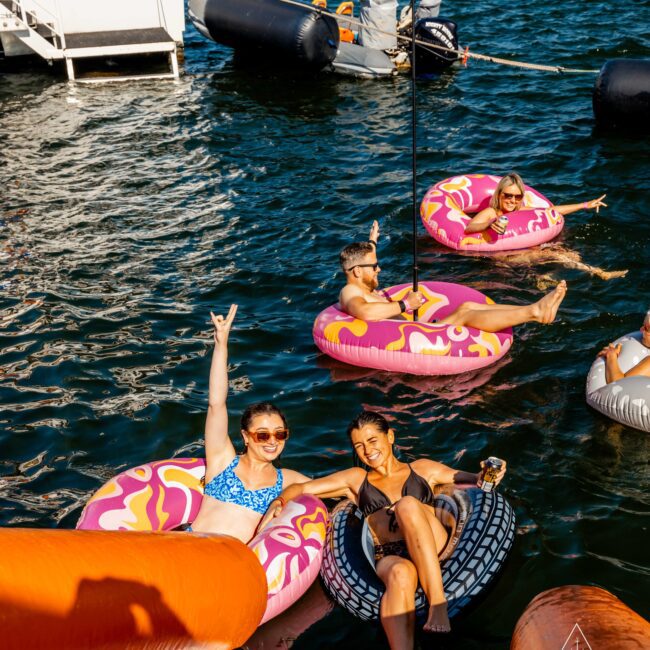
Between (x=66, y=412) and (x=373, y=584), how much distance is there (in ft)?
11.8

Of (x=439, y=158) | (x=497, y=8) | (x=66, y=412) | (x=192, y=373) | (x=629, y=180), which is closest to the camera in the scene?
(x=66, y=412)

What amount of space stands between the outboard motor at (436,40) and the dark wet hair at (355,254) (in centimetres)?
834

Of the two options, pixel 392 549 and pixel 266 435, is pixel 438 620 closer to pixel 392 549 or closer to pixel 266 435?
pixel 392 549

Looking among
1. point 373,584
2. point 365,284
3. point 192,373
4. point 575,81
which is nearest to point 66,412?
point 192,373

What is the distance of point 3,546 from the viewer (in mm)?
4004

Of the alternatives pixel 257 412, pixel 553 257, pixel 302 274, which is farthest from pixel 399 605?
pixel 553 257

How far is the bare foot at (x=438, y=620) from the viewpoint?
5199 millimetres

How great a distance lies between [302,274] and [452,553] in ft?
17.2

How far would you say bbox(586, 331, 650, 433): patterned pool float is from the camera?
22.9 feet

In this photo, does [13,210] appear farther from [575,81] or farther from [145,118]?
[575,81]

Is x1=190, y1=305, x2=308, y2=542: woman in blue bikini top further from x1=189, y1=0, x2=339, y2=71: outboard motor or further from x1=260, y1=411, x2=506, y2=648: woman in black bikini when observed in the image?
x1=189, y1=0, x2=339, y2=71: outboard motor

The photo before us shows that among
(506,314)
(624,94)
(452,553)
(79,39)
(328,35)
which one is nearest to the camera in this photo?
(452,553)

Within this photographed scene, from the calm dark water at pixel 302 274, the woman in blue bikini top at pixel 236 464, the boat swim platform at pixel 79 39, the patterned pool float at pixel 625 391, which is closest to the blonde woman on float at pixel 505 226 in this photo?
the calm dark water at pixel 302 274

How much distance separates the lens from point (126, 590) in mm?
4332
